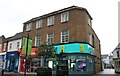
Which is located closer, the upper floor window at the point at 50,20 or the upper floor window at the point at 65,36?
the upper floor window at the point at 65,36

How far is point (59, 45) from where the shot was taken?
2400cm

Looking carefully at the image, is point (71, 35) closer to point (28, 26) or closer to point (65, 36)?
point (65, 36)

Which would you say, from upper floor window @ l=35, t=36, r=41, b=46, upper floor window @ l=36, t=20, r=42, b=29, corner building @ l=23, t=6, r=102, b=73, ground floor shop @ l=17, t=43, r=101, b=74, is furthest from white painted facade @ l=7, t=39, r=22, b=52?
ground floor shop @ l=17, t=43, r=101, b=74

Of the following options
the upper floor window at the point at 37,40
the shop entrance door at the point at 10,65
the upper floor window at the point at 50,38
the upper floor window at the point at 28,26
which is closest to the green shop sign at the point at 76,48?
the upper floor window at the point at 50,38

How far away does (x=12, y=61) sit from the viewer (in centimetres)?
3228

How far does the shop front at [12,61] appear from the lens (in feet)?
102

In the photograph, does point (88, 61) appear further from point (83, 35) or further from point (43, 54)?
point (43, 54)

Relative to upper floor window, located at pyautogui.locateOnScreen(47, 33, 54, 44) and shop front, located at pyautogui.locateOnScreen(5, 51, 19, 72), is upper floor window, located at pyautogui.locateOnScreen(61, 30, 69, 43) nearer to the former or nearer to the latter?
upper floor window, located at pyautogui.locateOnScreen(47, 33, 54, 44)

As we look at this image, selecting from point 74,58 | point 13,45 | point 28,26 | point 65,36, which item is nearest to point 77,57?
point 74,58

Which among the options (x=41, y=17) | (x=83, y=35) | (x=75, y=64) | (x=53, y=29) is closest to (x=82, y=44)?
(x=83, y=35)

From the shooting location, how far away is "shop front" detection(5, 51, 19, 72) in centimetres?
3102

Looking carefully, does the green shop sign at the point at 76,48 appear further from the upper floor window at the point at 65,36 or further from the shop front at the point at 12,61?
the shop front at the point at 12,61

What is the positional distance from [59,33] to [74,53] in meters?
4.43

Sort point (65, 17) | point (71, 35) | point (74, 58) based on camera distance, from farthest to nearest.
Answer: point (65, 17), point (71, 35), point (74, 58)
